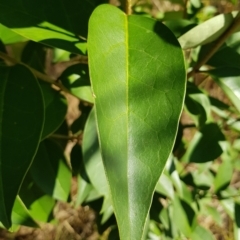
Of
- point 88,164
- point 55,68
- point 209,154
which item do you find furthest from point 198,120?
point 55,68

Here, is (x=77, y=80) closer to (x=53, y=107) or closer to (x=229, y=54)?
(x=53, y=107)

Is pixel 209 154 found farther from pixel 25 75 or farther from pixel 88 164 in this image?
pixel 25 75

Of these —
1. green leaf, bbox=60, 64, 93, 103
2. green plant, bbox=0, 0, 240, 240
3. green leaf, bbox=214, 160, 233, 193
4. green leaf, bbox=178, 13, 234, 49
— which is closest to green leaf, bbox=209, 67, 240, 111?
green plant, bbox=0, 0, 240, 240

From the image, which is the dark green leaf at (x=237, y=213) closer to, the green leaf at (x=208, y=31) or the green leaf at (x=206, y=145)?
the green leaf at (x=206, y=145)

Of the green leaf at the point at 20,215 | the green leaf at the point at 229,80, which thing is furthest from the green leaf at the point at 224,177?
the green leaf at the point at 20,215

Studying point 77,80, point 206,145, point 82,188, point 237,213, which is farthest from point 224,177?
point 77,80
